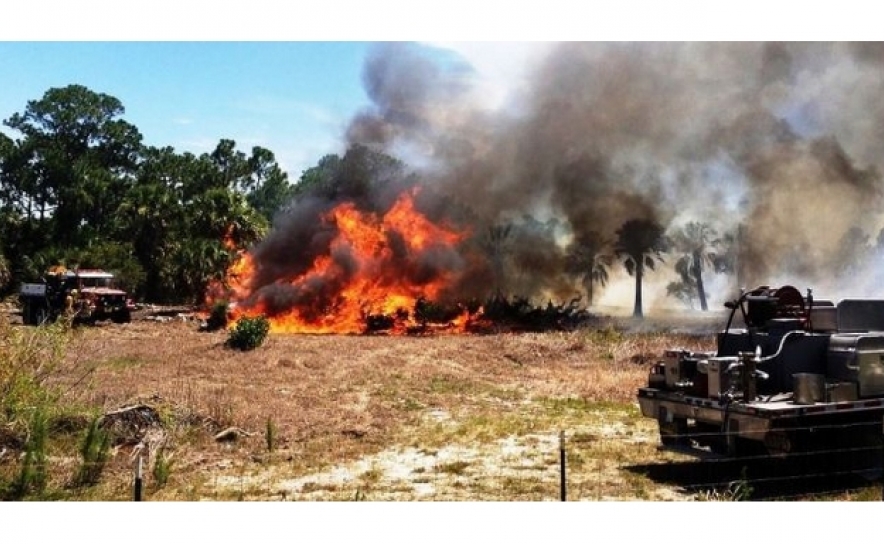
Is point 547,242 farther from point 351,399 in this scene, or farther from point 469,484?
point 469,484

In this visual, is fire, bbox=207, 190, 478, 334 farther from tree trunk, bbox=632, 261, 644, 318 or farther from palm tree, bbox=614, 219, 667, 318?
tree trunk, bbox=632, 261, 644, 318

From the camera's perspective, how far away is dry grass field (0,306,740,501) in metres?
8.96

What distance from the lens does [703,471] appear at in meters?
9.51

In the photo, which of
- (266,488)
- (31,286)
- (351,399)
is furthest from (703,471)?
(31,286)

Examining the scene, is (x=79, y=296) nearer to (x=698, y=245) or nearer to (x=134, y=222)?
(x=134, y=222)

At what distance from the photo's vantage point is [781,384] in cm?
903

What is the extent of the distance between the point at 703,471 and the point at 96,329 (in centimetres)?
2239

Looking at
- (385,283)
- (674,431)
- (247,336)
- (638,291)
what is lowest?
(674,431)

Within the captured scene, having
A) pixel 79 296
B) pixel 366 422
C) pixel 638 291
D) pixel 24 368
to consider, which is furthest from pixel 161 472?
pixel 638 291

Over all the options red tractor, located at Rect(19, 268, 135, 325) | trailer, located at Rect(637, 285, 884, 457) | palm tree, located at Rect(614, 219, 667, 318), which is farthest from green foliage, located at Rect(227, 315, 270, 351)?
palm tree, located at Rect(614, 219, 667, 318)

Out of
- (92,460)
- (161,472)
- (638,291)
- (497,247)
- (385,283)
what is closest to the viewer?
(161,472)

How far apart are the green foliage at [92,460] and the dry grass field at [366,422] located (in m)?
0.20

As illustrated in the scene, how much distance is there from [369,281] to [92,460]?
956 inches

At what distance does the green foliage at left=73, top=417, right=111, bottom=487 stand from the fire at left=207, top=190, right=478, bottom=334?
21.4m
